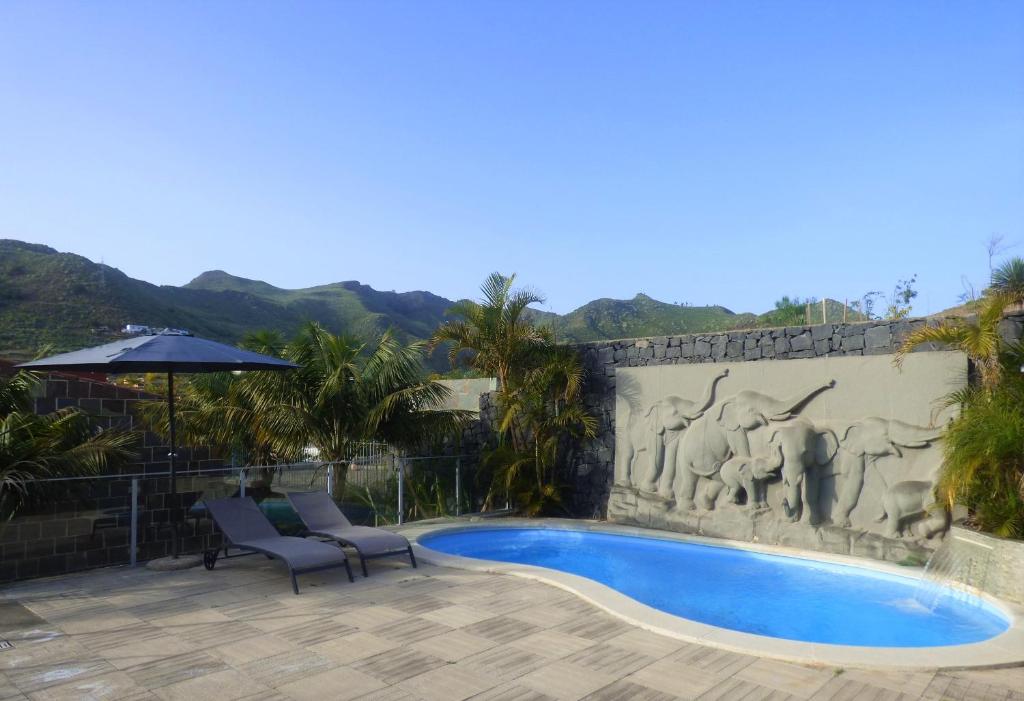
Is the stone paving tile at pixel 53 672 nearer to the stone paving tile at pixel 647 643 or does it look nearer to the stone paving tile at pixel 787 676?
the stone paving tile at pixel 647 643

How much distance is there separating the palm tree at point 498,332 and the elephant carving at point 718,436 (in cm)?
296

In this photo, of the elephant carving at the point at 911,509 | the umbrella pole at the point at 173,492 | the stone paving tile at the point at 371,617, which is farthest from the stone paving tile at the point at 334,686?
the elephant carving at the point at 911,509

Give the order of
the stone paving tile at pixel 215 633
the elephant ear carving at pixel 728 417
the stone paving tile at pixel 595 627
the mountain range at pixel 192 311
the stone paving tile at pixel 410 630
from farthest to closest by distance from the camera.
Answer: the mountain range at pixel 192 311 < the elephant ear carving at pixel 728 417 < the stone paving tile at pixel 595 627 < the stone paving tile at pixel 410 630 < the stone paving tile at pixel 215 633

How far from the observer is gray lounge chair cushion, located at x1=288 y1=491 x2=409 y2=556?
7887mm

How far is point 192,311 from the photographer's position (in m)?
44.2

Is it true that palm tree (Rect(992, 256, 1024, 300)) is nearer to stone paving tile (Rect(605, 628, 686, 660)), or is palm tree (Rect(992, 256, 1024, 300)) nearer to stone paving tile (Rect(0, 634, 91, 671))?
stone paving tile (Rect(605, 628, 686, 660))

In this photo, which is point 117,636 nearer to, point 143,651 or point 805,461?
point 143,651

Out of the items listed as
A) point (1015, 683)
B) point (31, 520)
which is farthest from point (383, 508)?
point (1015, 683)

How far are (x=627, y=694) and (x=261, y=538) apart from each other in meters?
4.73

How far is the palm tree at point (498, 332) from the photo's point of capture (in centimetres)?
1207

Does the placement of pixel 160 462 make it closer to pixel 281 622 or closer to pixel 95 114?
pixel 281 622

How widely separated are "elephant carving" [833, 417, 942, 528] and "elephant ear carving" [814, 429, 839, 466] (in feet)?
0.34

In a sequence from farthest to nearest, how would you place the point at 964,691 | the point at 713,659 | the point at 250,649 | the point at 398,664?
the point at 250,649 → the point at 713,659 → the point at 398,664 → the point at 964,691

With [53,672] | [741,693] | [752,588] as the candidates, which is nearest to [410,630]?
[53,672]
